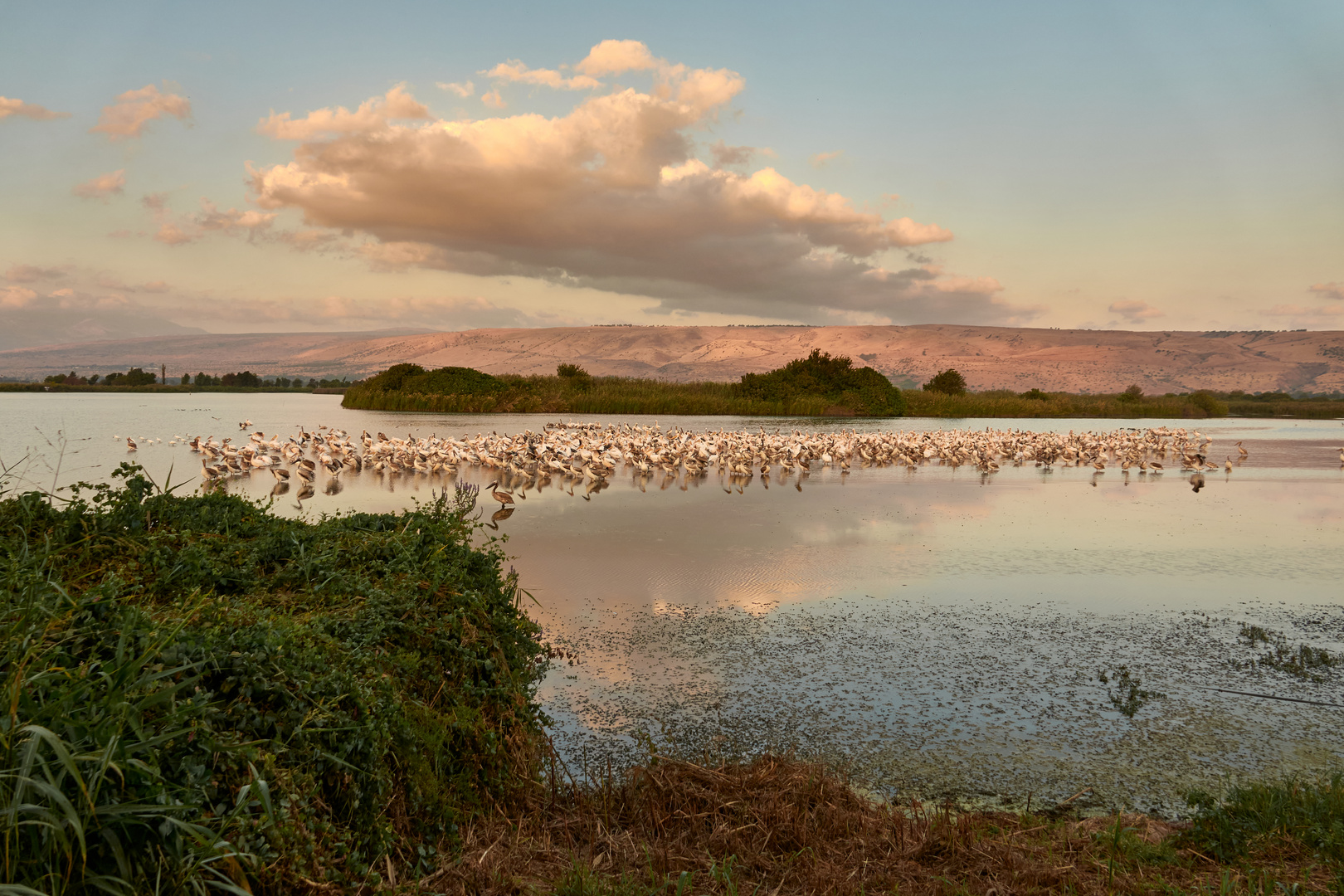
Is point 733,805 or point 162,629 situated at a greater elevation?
point 162,629

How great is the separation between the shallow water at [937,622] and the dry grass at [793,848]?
0.50m

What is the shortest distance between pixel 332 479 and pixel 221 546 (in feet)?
35.2

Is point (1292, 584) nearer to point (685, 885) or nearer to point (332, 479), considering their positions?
point (685, 885)

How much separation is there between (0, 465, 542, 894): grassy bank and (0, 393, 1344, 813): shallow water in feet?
3.08

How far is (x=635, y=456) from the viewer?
16.1 m

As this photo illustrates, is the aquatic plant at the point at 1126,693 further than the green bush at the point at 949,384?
No

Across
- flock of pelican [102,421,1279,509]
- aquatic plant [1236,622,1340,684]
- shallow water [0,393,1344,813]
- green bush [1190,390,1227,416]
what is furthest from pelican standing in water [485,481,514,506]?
green bush [1190,390,1227,416]

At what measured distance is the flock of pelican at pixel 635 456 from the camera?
14.3 meters

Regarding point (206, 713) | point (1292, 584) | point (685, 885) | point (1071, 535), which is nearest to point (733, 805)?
point (685, 885)

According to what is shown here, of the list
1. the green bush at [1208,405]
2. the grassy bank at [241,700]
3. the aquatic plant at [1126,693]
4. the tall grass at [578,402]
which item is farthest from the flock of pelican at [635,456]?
the green bush at [1208,405]

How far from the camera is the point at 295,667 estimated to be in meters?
2.29

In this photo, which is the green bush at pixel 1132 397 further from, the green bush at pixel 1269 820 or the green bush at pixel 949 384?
the green bush at pixel 1269 820

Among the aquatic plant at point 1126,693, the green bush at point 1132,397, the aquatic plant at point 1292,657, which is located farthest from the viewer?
the green bush at point 1132,397

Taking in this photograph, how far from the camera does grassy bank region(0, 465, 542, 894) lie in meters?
1.73
